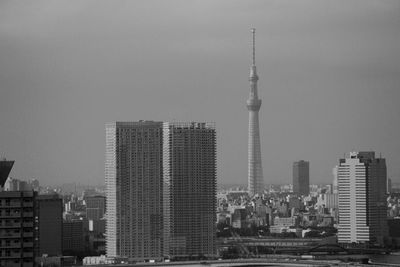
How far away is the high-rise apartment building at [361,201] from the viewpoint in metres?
27.3

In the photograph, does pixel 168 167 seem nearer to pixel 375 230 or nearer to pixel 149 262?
pixel 149 262

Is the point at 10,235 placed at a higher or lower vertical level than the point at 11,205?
lower

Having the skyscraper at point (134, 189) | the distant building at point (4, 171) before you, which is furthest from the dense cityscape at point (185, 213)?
the distant building at point (4, 171)

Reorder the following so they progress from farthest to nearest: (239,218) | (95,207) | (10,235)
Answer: (239,218) → (95,207) → (10,235)

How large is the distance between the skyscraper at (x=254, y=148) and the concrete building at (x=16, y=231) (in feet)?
52.7

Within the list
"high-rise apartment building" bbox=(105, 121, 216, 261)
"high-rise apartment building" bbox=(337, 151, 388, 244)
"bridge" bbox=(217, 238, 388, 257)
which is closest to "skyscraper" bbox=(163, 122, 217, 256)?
"high-rise apartment building" bbox=(105, 121, 216, 261)

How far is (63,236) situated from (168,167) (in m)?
3.18

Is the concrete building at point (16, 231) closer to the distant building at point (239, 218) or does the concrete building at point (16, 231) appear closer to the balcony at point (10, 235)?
the balcony at point (10, 235)

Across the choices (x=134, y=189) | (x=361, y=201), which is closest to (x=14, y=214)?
(x=134, y=189)

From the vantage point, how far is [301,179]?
30391 millimetres

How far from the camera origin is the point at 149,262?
21.6m

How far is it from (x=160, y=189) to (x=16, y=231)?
15.0m

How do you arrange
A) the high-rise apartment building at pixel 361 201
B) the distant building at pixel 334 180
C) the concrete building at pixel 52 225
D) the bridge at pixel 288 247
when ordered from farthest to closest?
the high-rise apartment building at pixel 361 201 < the distant building at pixel 334 180 < the bridge at pixel 288 247 < the concrete building at pixel 52 225

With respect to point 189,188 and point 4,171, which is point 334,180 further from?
point 4,171
